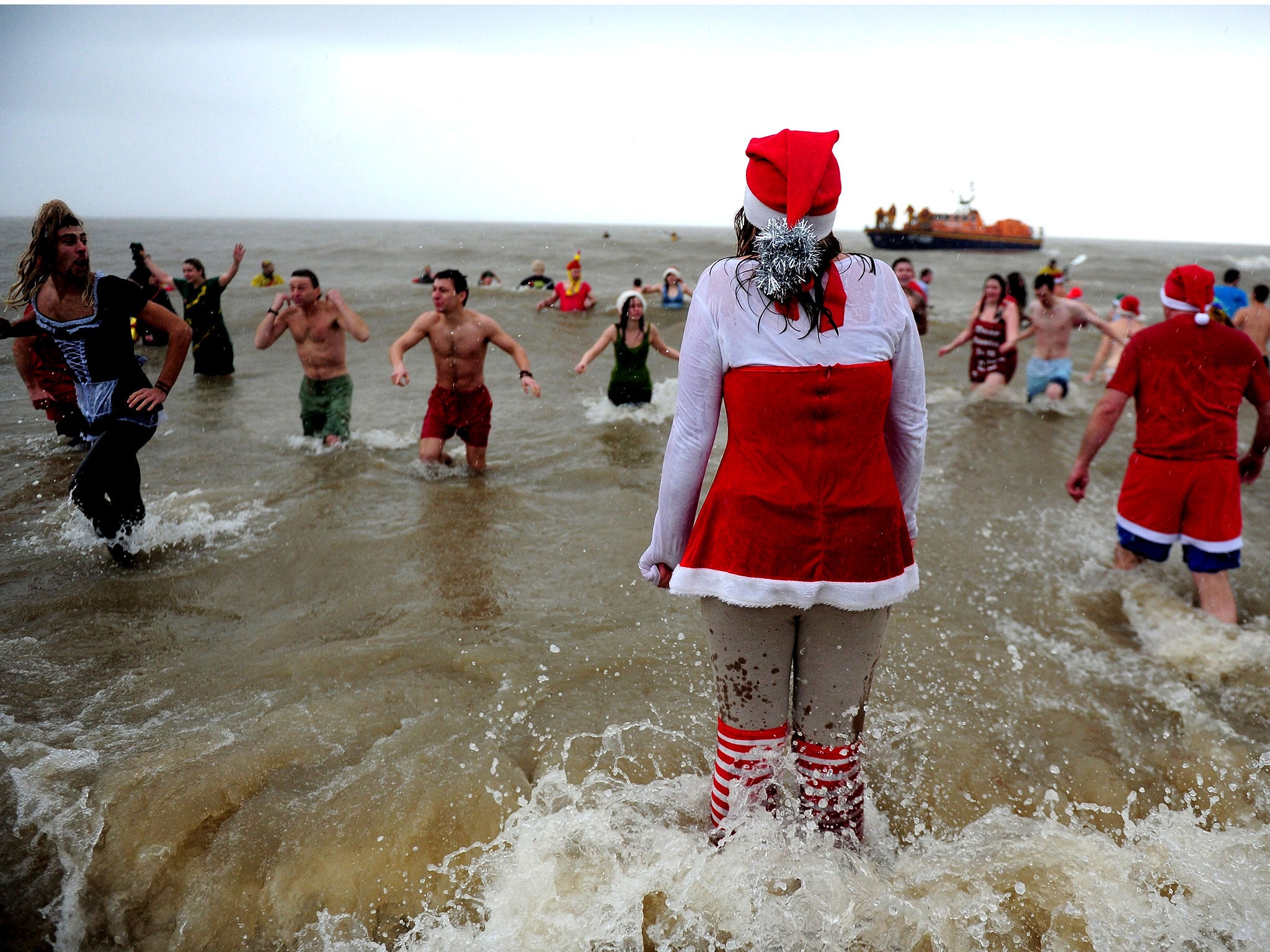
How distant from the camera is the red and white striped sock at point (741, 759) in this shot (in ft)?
7.14

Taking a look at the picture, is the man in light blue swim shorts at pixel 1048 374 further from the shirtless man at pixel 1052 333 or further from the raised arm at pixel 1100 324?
the raised arm at pixel 1100 324

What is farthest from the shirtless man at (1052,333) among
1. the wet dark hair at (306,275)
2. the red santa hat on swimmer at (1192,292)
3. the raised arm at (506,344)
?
the wet dark hair at (306,275)

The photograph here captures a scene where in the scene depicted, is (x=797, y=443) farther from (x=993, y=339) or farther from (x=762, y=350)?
(x=993, y=339)

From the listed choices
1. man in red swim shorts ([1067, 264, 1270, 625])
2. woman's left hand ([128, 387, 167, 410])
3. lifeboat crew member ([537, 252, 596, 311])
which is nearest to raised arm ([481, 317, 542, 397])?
woman's left hand ([128, 387, 167, 410])

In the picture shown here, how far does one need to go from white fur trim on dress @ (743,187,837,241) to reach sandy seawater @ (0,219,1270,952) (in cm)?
164

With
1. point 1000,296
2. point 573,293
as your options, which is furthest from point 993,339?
point 573,293

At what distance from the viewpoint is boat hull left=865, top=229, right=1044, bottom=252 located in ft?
158

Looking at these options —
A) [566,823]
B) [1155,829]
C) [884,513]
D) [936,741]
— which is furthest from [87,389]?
[1155,829]

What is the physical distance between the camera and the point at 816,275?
1819 mm

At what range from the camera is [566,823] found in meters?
2.80

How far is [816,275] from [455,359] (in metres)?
5.58

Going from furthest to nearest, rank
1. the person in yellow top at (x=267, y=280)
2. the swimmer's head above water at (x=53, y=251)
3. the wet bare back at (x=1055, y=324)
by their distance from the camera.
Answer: the person in yellow top at (x=267, y=280) → the wet bare back at (x=1055, y=324) → the swimmer's head above water at (x=53, y=251)

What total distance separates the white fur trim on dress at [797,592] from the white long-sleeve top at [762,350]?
8.4 inches

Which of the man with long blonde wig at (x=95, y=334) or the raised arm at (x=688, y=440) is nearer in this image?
the raised arm at (x=688, y=440)
